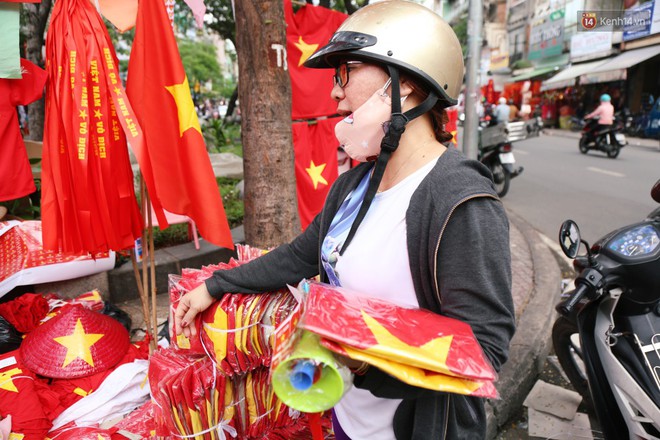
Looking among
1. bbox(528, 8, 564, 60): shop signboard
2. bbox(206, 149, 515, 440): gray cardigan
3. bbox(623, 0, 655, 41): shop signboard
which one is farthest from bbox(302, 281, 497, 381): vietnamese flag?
bbox(528, 8, 564, 60): shop signboard

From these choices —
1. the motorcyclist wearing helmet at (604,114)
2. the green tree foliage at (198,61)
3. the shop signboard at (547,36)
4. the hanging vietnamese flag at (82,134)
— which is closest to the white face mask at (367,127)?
the hanging vietnamese flag at (82,134)

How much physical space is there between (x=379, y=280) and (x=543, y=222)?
5.92 m

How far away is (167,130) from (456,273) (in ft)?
5.49

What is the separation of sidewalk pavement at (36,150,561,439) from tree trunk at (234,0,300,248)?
4.21ft

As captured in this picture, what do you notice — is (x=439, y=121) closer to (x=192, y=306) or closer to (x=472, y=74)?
(x=192, y=306)

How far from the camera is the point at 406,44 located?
47.5 inches

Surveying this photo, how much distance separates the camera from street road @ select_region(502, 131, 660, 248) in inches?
243

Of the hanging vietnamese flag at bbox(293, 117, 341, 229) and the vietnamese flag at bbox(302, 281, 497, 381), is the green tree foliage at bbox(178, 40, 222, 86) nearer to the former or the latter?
the hanging vietnamese flag at bbox(293, 117, 341, 229)

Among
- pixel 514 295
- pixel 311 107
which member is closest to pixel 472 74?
pixel 311 107

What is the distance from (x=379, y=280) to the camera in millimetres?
1189

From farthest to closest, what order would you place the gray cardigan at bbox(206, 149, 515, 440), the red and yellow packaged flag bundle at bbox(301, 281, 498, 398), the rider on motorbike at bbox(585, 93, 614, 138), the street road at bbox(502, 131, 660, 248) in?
1. the rider on motorbike at bbox(585, 93, 614, 138)
2. the street road at bbox(502, 131, 660, 248)
3. the gray cardigan at bbox(206, 149, 515, 440)
4. the red and yellow packaged flag bundle at bbox(301, 281, 498, 398)

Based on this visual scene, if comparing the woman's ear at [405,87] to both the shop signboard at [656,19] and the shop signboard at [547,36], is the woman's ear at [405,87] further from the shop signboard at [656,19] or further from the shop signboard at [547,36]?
the shop signboard at [547,36]

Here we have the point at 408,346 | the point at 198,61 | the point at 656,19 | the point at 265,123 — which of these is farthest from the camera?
the point at 198,61

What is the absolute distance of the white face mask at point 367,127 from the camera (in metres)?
1.23
